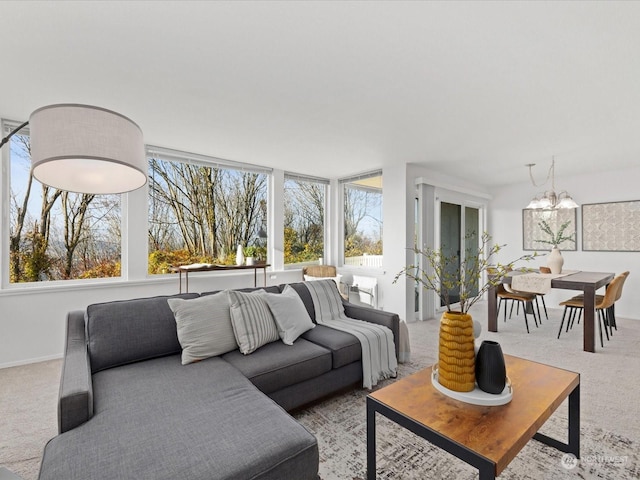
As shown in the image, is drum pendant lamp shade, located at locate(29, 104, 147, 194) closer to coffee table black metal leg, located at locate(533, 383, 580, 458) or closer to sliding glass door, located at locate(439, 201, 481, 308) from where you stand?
coffee table black metal leg, located at locate(533, 383, 580, 458)

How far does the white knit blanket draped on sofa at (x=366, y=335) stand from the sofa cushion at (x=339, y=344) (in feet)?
0.18

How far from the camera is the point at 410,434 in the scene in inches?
75.6

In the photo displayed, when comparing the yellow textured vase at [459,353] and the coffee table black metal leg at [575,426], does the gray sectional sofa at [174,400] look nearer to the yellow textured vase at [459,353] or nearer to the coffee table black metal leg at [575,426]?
the yellow textured vase at [459,353]

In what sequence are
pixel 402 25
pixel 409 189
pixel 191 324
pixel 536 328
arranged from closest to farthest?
pixel 402 25 < pixel 191 324 < pixel 536 328 < pixel 409 189

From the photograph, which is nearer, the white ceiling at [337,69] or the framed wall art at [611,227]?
the white ceiling at [337,69]

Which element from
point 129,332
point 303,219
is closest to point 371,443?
point 129,332

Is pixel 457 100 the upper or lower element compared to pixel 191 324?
upper

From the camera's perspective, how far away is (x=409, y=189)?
4.67m

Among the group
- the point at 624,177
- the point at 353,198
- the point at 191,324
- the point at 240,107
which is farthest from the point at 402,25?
the point at 624,177

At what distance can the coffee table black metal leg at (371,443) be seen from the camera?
152cm

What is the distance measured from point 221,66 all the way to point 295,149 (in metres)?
1.90

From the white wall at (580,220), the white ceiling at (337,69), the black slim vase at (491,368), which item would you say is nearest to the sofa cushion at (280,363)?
the black slim vase at (491,368)

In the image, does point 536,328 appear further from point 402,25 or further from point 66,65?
point 66,65

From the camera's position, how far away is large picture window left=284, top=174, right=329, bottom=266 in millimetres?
5363
